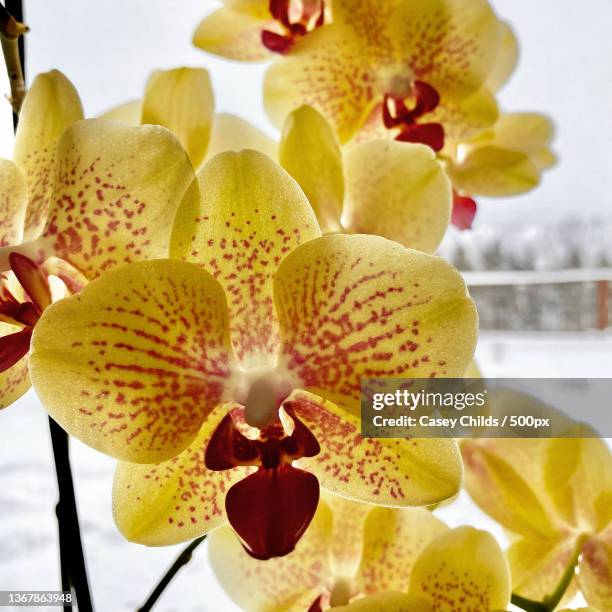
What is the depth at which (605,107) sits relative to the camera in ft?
8.12

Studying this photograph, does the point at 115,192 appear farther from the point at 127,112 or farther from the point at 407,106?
the point at 407,106

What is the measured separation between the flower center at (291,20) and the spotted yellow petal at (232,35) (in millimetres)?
26

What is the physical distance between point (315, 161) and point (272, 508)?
0.19m

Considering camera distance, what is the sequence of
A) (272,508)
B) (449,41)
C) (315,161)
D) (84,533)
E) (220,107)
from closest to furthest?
1. (272,508)
2. (315,161)
3. (449,41)
4. (220,107)
5. (84,533)

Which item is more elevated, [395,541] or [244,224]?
[244,224]

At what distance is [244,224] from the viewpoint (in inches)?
12.9

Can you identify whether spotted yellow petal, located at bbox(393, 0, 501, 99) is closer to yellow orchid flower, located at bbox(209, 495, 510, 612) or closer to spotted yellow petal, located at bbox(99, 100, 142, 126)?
spotted yellow petal, located at bbox(99, 100, 142, 126)

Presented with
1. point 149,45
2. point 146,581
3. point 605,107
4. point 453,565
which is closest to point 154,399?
point 453,565

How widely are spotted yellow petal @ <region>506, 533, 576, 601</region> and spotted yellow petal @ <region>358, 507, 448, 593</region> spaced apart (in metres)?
0.07

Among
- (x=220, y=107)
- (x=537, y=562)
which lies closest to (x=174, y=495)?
(x=537, y=562)

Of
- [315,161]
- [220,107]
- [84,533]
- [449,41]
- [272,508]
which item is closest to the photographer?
[272,508]

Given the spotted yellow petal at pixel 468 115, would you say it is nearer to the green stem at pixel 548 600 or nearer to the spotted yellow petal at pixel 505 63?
the spotted yellow petal at pixel 505 63

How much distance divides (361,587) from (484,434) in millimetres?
121

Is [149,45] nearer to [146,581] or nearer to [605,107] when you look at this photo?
[146,581]
